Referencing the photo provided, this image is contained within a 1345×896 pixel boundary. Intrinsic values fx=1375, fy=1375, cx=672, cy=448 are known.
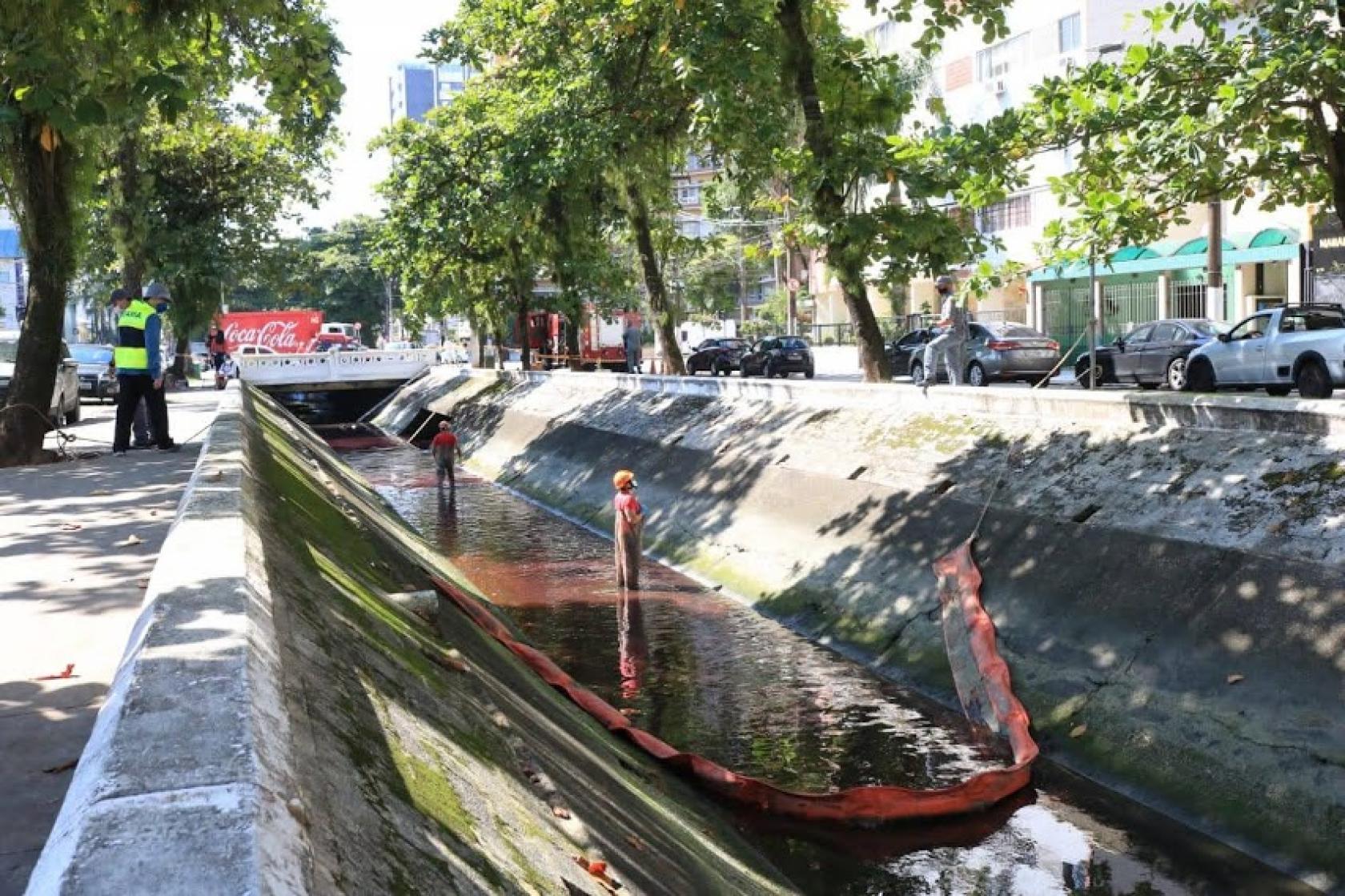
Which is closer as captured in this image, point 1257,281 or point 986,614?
point 986,614

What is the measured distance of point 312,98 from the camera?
13.7 m

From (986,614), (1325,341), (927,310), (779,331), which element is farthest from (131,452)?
(779,331)

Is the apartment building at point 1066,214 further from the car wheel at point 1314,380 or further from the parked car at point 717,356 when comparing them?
the car wheel at point 1314,380

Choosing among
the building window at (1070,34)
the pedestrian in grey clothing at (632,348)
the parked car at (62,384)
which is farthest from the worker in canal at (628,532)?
the building window at (1070,34)

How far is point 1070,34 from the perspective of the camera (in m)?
44.8

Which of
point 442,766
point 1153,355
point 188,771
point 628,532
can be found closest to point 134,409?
point 628,532

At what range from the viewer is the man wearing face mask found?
51.0 ft

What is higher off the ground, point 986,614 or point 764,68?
point 764,68

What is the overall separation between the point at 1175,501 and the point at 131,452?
12.3 m

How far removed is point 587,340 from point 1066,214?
68.1 feet

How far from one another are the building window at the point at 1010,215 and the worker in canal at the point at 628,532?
3662 centimetres

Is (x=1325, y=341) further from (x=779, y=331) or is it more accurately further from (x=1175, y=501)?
(x=779, y=331)

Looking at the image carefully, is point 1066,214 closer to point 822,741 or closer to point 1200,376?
point 1200,376

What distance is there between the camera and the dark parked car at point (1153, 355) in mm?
25891
